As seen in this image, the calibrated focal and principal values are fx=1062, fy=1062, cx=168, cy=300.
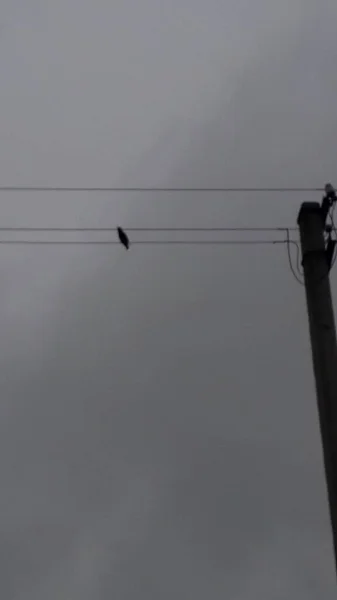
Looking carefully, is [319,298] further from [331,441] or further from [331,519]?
[331,519]

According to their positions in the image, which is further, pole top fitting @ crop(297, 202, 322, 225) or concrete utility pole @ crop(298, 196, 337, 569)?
pole top fitting @ crop(297, 202, 322, 225)

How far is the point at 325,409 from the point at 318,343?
0.91 m

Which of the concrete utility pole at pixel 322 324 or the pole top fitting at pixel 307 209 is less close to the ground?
the pole top fitting at pixel 307 209

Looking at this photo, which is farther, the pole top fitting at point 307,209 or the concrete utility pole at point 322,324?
the pole top fitting at point 307,209

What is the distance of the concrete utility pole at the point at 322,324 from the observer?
1266 cm

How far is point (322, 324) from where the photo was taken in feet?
44.1

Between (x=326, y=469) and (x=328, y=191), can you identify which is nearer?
(x=326, y=469)

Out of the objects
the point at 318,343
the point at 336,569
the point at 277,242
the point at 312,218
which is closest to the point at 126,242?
the point at 277,242

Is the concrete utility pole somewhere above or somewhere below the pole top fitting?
below

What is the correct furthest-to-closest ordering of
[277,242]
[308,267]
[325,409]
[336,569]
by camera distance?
[277,242], [308,267], [325,409], [336,569]

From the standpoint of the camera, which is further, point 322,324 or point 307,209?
point 307,209

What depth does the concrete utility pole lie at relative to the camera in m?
12.7

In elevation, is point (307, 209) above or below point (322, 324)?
above

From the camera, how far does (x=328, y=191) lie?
48.8 feet
